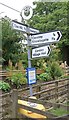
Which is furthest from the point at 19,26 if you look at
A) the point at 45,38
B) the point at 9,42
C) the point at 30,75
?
the point at 9,42

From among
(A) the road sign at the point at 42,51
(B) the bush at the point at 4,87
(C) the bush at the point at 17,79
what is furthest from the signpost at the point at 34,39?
(C) the bush at the point at 17,79

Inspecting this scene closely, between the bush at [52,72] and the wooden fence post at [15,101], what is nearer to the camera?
the wooden fence post at [15,101]

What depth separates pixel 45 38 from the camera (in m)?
4.00

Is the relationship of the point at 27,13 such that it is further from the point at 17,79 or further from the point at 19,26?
the point at 17,79

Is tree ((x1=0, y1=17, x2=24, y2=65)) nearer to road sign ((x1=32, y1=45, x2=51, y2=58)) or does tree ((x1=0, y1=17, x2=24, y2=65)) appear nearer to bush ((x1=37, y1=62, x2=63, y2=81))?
bush ((x1=37, y1=62, x2=63, y2=81))

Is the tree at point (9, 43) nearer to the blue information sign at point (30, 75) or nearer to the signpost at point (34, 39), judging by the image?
the signpost at point (34, 39)

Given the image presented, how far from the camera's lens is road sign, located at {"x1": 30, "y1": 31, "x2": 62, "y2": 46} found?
3924mm

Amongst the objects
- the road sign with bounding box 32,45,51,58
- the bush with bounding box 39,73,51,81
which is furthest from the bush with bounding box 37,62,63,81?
the road sign with bounding box 32,45,51,58

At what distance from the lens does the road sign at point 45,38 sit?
12.9 ft

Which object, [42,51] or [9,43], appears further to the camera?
[9,43]

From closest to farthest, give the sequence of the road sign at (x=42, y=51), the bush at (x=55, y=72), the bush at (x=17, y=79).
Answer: the road sign at (x=42, y=51), the bush at (x=17, y=79), the bush at (x=55, y=72)

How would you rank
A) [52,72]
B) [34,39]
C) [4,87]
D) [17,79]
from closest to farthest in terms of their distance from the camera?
[34,39], [4,87], [17,79], [52,72]

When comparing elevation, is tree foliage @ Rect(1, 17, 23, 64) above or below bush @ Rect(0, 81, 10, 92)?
above

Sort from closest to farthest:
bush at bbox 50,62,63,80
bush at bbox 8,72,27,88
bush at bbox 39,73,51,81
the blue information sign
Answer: the blue information sign → bush at bbox 8,72,27,88 → bush at bbox 39,73,51,81 → bush at bbox 50,62,63,80
